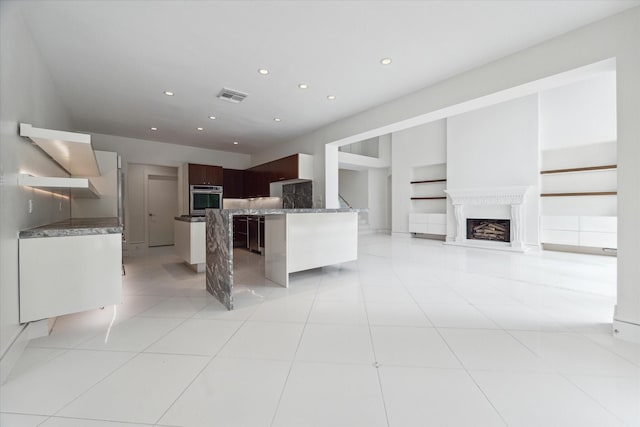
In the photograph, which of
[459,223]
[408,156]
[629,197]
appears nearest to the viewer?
[629,197]

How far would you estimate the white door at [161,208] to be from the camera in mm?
6496

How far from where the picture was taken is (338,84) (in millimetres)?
3322

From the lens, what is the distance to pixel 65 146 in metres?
2.17

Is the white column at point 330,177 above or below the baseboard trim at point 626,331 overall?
above

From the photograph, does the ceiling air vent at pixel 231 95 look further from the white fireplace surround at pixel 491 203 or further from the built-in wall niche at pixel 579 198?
the built-in wall niche at pixel 579 198

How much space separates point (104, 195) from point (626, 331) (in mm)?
6176

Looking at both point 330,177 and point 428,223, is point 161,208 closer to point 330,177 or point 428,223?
point 330,177

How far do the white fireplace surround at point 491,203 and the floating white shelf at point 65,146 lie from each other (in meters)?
7.07

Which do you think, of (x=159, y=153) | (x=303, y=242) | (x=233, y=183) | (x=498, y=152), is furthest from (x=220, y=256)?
(x=498, y=152)

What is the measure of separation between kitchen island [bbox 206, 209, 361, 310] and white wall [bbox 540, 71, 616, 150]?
5.01m

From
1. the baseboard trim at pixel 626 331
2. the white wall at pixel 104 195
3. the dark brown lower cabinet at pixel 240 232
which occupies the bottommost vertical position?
the baseboard trim at pixel 626 331

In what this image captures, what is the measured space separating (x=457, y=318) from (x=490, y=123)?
5.81 meters

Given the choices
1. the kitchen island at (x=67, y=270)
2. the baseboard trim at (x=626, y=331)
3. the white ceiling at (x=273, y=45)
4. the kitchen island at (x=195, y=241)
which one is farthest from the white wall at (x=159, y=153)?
the baseboard trim at (x=626, y=331)

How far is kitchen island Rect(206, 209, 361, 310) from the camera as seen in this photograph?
2473mm
